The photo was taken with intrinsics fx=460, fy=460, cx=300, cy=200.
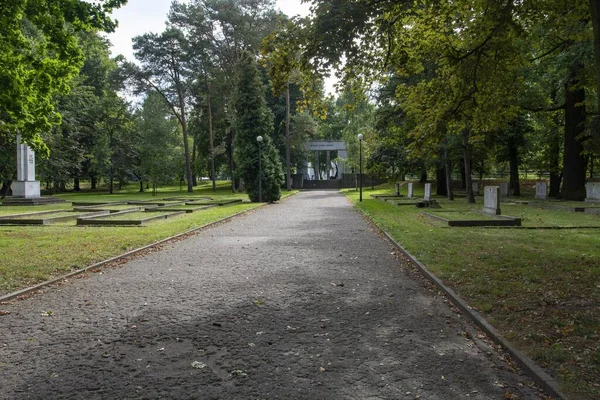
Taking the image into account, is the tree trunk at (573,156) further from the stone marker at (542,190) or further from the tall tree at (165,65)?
the tall tree at (165,65)

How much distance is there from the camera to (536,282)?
6746 mm

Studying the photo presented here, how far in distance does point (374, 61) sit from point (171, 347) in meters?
7.06

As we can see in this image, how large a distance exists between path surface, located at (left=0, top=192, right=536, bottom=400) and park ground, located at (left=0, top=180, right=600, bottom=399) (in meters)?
0.47

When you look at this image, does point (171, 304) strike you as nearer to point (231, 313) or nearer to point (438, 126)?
point (231, 313)

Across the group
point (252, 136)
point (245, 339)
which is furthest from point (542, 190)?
point (245, 339)

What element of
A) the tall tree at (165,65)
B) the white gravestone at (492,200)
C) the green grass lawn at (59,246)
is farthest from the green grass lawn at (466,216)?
the tall tree at (165,65)

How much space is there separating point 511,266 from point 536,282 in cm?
119

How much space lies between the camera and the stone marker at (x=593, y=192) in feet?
71.8

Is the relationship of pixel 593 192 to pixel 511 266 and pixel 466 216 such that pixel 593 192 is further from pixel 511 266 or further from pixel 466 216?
pixel 511 266

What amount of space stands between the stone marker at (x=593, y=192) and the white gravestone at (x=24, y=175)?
105 ft

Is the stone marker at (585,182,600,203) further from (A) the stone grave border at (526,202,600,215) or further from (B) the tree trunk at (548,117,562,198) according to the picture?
(B) the tree trunk at (548,117,562,198)

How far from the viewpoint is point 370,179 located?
6356 cm

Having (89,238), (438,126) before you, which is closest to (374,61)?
(438,126)

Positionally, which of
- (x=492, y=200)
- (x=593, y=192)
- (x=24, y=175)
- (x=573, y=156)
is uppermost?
(x=573, y=156)
